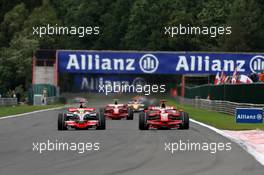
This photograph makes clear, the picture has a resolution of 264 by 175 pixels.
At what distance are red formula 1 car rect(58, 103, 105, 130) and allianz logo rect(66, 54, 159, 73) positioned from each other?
144 ft

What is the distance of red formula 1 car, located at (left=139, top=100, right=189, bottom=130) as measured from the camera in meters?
23.3

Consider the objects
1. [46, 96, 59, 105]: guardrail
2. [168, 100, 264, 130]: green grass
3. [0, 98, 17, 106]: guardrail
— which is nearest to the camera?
[168, 100, 264, 130]: green grass

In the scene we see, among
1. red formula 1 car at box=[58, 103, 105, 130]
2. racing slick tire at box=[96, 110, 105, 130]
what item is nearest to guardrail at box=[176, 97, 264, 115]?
racing slick tire at box=[96, 110, 105, 130]

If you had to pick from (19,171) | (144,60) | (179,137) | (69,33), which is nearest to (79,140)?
(179,137)

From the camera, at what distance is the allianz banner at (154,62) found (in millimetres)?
68312

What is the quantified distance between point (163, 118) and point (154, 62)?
4738cm

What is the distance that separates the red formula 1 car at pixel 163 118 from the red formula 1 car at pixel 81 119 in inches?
53.5

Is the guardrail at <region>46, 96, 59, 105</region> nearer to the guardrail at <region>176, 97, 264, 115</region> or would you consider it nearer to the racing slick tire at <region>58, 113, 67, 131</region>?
the guardrail at <region>176, 97, 264, 115</region>

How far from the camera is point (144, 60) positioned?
229 ft

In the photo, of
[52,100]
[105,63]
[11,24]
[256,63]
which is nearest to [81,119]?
[105,63]

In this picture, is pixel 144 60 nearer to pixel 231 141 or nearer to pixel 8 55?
pixel 8 55

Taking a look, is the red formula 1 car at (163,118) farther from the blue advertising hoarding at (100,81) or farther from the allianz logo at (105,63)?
the blue advertising hoarding at (100,81)
